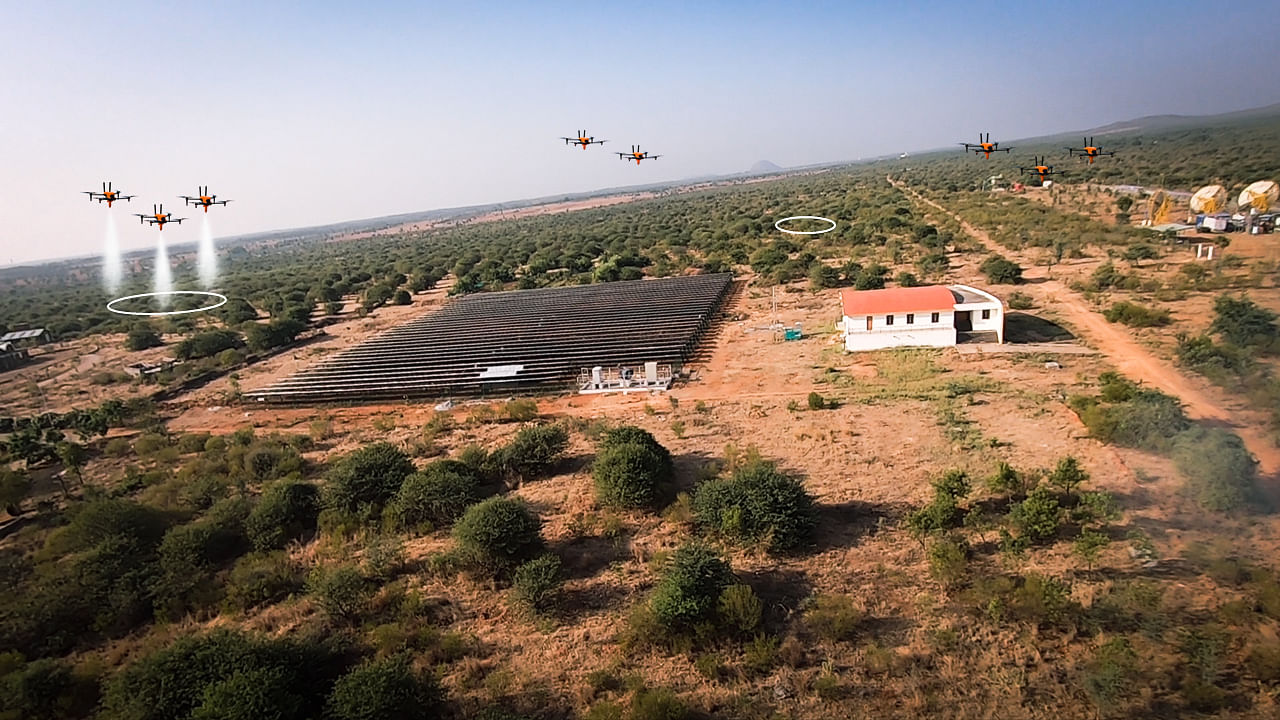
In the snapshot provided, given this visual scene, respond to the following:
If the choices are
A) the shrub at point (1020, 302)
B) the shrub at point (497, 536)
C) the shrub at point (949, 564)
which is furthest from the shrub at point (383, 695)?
the shrub at point (1020, 302)


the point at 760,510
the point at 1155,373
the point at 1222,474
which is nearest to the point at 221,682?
the point at 760,510

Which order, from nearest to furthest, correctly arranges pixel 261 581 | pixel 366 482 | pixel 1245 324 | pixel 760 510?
1. pixel 261 581
2. pixel 760 510
3. pixel 366 482
4. pixel 1245 324

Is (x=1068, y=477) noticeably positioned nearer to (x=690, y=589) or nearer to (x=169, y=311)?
(x=690, y=589)

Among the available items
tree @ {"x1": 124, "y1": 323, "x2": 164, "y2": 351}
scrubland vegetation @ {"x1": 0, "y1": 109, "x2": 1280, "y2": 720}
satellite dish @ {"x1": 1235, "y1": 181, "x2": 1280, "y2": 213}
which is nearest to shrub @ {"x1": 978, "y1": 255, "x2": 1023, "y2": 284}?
satellite dish @ {"x1": 1235, "y1": 181, "x2": 1280, "y2": 213}

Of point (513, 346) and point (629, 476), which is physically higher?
point (513, 346)

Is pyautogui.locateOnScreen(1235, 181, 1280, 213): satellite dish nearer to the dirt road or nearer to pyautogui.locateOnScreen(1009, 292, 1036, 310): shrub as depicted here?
the dirt road

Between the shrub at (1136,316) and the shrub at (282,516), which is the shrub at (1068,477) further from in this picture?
the shrub at (282,516)

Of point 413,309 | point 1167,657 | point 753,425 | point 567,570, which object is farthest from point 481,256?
point 1167,657
